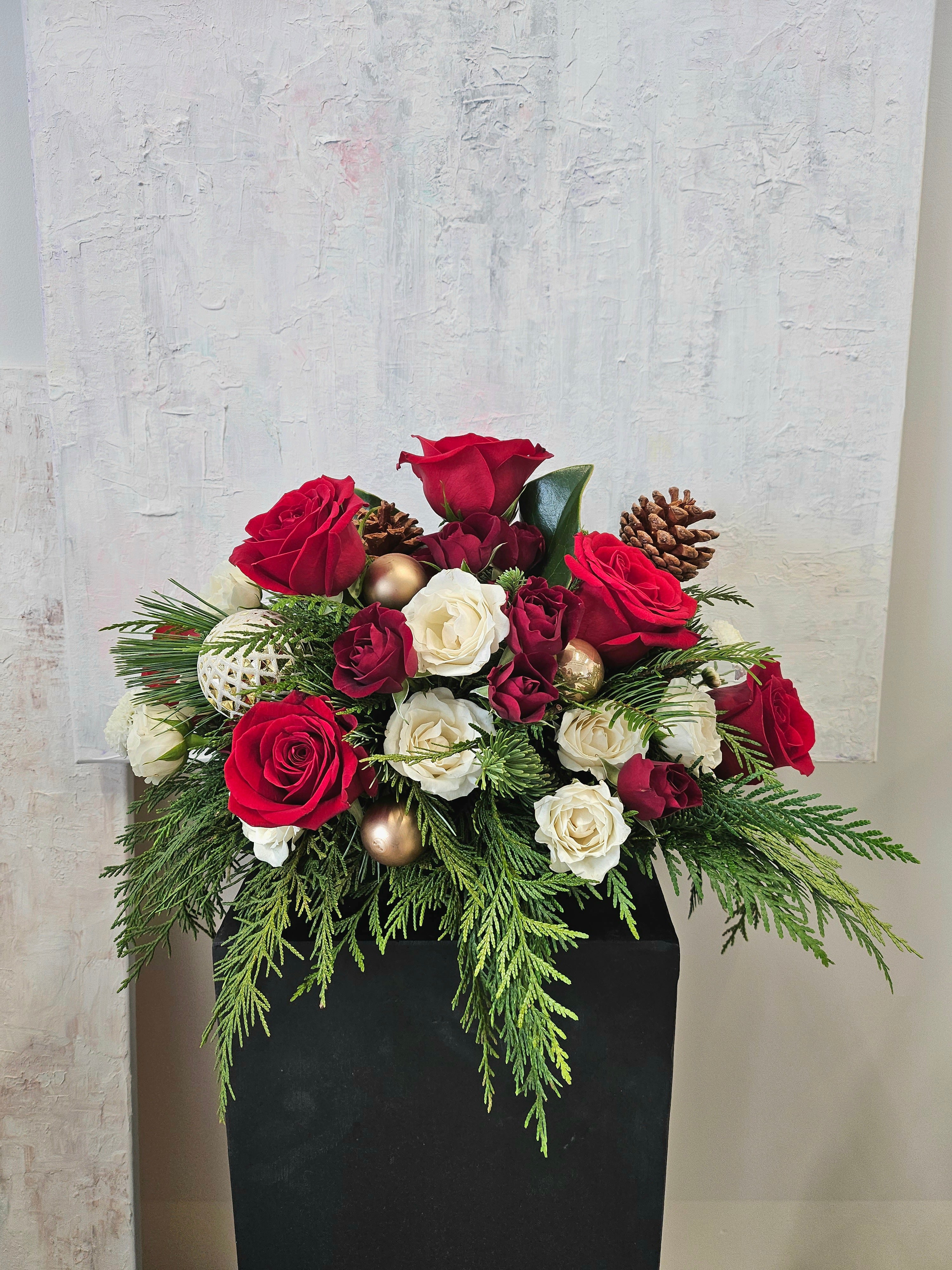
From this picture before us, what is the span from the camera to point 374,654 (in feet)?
→ 1.82

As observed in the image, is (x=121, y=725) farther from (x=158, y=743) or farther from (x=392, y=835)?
(x=392, y=835)

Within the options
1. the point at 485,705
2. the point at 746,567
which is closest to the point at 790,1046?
the point at 746,567

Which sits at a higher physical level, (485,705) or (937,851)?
(485,705)

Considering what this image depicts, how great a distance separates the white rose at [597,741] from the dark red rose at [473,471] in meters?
0.19

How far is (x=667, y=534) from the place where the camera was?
2.26 ft

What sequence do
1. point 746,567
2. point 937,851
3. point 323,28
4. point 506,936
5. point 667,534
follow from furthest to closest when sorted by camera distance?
point 937,851 → point 746,567 → point 323,28 → point 667,534 → point 506,936

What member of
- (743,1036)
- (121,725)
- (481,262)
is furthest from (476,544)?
(743,1036)

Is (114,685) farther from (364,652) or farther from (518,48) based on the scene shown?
(518,48)

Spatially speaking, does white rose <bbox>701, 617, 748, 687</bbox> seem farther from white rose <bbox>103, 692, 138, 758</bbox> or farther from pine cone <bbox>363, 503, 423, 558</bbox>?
white rose <bbox>103, 692, 138, 758</bbox>

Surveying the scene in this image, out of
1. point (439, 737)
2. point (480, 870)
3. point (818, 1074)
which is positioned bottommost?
point (818, 1074)

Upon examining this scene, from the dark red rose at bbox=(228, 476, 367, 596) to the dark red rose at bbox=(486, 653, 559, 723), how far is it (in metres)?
0.14

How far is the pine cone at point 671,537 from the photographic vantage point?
27.1 inches

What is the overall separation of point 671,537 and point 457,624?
0.73 ft

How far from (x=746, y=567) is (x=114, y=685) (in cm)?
77
